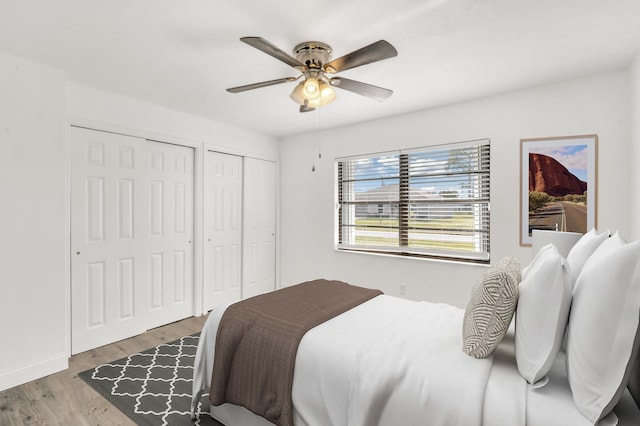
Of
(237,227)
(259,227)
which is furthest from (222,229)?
(259,227)

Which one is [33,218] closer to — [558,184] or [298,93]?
A: [298,93]

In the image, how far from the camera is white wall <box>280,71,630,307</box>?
273 cm

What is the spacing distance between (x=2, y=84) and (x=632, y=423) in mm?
3986

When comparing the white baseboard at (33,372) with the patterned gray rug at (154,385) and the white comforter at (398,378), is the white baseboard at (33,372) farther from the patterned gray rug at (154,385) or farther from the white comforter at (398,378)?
the white comforter at (398,378)

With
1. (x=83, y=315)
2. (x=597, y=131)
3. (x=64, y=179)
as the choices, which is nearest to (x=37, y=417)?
(x=83, y=315)

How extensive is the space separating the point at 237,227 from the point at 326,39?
293 cm

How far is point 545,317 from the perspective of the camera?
121 cm

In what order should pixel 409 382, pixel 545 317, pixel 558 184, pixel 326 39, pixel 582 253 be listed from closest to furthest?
pixel 545 317
pixel 409 382
pixel 582 253
pixel 326 39
pixel 558 184

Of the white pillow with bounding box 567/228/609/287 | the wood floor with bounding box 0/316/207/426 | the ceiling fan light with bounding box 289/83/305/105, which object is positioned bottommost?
the wood floor with bounding box 0/316/207/426

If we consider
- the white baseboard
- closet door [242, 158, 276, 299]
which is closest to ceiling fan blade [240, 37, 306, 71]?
closet door [242, 158, 276, 299]

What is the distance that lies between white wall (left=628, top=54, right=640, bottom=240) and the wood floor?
3853 millimetres

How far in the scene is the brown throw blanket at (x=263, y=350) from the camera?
5.37 ft

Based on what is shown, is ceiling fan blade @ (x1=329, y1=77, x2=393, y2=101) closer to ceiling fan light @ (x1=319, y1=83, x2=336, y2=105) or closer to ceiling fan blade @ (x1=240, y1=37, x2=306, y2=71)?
ceiling fan light @ (x1=319, y1=83, x2=336, y2=105)

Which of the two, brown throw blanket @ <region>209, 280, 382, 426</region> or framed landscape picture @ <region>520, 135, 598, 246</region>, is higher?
framed landscape picture @ <region>520, 135, 598, 246</region>
